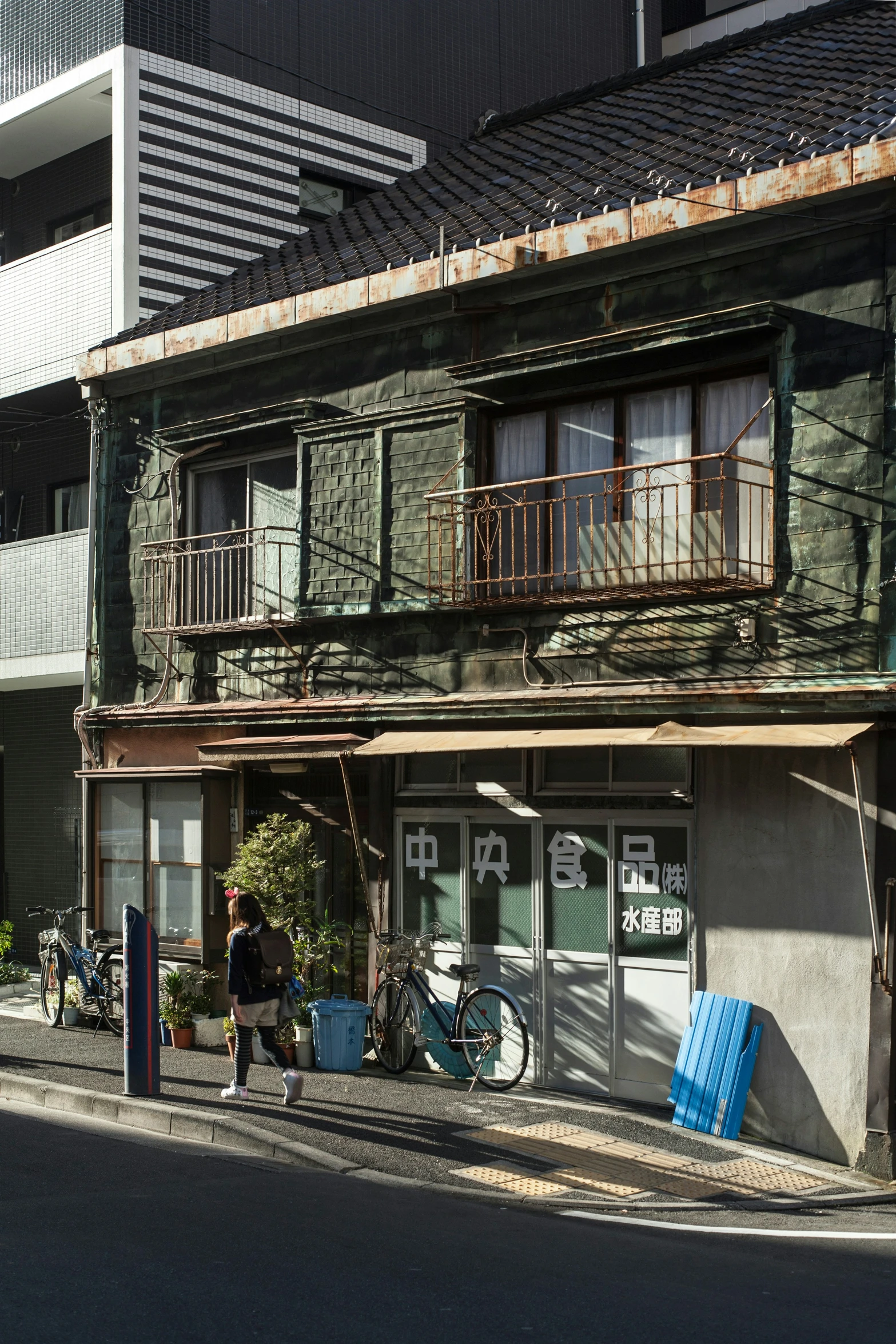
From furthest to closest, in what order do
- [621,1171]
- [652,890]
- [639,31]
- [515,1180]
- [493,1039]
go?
1. [639,31]
2. [493,1039]
3. [652,890]
4. [621,1171]
5. [515,1180]

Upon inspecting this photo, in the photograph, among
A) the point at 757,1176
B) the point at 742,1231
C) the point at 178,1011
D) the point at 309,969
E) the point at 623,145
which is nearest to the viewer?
the point at 742,1231

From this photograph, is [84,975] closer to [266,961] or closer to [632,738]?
[266,961]

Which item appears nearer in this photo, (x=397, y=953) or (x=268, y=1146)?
(x=268, y=1146)

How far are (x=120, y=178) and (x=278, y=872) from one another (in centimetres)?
900

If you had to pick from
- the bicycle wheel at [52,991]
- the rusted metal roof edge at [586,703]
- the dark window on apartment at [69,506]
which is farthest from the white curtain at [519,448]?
the dark window on apartment at [69,506]

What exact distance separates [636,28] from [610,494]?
53.4 ft

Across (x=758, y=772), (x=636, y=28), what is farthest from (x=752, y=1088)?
(x=636, y=28)

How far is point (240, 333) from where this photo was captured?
15.0 m

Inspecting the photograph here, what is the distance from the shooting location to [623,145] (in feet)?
47.5

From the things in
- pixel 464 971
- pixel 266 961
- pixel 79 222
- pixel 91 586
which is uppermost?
pixel 79 222

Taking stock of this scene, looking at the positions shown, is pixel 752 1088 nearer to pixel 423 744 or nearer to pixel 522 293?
pixel 423 744

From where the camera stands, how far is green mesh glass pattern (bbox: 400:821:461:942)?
44.4ft

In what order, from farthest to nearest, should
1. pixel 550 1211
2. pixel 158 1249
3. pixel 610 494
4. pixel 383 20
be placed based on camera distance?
1. pixel 383 20
2. pixel 610 494
3. pixel 550 1211
4. pixel 158 1249

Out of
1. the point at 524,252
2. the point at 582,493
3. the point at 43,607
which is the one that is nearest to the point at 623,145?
the point at 524,252
